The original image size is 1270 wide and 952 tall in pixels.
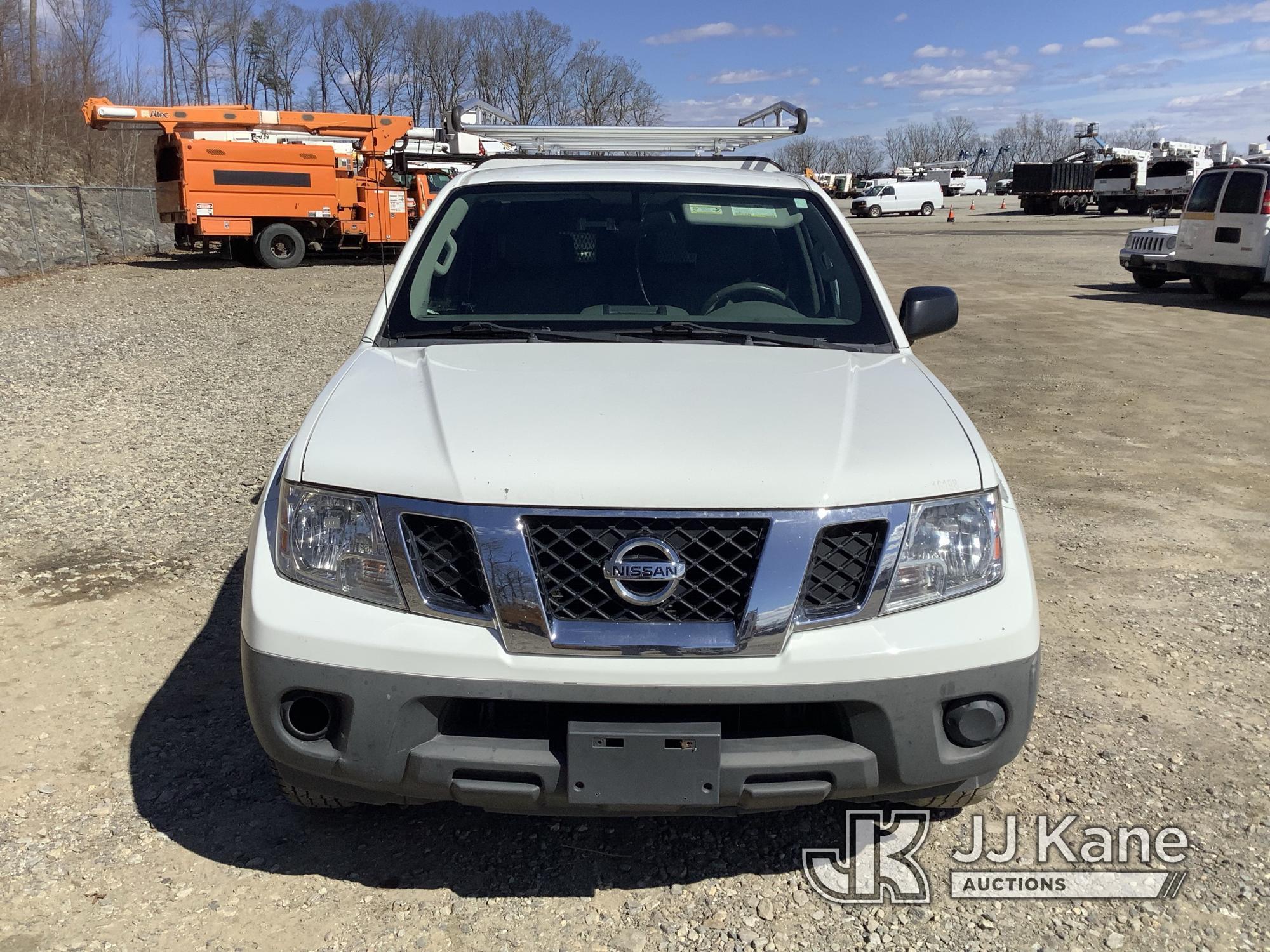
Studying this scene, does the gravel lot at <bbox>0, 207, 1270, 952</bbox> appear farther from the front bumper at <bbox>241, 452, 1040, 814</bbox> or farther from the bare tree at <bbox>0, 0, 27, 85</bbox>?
the bare tree at <bbox>0, 0, 27, 85</bbox>

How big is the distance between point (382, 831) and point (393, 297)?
174cm

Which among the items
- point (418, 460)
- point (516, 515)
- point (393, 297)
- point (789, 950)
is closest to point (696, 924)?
point (789, 950)

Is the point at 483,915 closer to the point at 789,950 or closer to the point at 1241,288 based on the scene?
the point at 789,950

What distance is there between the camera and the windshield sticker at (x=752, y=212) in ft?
13.2

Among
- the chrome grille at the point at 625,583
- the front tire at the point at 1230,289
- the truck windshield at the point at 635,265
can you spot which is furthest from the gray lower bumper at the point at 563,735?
the front tire at the point at 1230,289

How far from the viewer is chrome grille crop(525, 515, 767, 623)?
2.36m

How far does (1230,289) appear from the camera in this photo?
54.9 ft

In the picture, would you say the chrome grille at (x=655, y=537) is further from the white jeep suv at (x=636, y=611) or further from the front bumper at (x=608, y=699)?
the front bumper at (x=608, y=699)

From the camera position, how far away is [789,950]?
8.43 ft

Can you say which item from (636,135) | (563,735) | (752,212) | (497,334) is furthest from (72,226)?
(563,735)

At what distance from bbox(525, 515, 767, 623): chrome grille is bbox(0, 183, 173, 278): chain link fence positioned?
73.8 feet

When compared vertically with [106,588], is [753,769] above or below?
above

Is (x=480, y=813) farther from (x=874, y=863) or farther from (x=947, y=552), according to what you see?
(x=947, y=552)

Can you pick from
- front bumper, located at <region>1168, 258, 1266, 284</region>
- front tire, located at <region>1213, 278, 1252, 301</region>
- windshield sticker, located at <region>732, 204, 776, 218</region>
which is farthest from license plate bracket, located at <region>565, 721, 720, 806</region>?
front tire, located at <region>1213, 278, 1252, 301</region>
